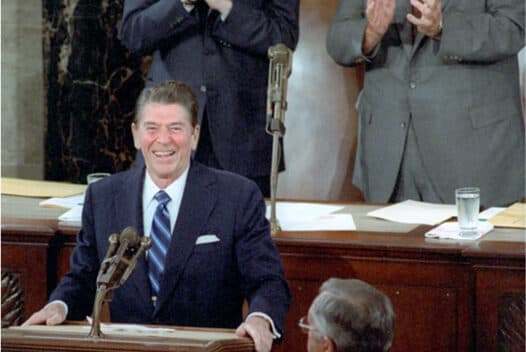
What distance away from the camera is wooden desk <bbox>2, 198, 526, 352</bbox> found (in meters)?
3.64

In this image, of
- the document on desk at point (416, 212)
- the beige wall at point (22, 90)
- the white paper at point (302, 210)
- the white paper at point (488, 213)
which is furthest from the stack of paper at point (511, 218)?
the beige wall at point (22, 90)

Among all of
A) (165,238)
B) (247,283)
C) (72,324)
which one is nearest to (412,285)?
(247,283)

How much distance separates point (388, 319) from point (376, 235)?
138 centimetres

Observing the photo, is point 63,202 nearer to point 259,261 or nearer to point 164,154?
point 164,154

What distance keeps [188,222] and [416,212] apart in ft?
3.60

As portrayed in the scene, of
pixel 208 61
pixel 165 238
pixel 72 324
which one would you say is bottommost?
pixel 72 324

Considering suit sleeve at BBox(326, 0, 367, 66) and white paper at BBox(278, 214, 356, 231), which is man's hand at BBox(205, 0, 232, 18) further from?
white paper at BBox(278, 214, 356, 231)

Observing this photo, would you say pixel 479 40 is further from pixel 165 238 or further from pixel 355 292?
pixel 355 292

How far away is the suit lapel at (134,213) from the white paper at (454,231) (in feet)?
3.19

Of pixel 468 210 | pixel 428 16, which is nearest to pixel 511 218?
pixel 468 210

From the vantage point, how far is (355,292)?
257 centimetres

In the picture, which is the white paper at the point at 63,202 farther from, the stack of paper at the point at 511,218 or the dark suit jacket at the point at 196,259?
the stack of paper at the point at 511,218

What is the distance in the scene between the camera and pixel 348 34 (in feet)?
15.5

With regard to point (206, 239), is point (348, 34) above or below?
above
